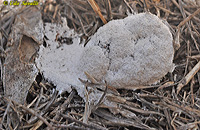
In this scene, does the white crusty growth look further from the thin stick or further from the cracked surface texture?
the thin stick

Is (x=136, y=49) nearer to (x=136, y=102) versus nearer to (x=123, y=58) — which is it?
(x=123, y=58)

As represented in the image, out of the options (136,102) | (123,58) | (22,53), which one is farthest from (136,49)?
(22,53)

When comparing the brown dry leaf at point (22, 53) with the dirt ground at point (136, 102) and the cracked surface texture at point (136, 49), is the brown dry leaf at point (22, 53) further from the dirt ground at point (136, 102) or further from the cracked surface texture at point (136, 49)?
the cracked surface texture at point (136, 49)

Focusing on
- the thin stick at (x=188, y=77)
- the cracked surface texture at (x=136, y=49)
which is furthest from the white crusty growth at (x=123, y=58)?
the thin stick at (x=188, y=77)

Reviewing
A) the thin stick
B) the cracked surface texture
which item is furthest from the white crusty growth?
the thin stick

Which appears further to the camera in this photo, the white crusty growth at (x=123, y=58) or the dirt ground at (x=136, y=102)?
the white crusty growth at (x=123, y=58)

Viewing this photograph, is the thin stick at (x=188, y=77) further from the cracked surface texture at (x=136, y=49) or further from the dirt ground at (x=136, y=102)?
the cracked surface texture at (x=136, y=49)

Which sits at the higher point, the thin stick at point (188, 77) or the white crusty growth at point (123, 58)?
the white crusty growth at point (123, 58)
